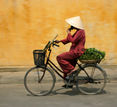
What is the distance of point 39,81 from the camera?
5.25m

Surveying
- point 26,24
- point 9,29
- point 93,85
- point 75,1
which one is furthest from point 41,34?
point 93,85

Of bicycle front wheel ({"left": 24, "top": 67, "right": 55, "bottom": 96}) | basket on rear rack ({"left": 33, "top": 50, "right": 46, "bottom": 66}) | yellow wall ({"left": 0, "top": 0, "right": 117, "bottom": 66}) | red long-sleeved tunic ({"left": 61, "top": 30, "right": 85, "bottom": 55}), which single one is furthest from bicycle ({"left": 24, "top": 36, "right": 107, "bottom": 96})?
yellow wall ({"left": 0, "top": 0, "right": 117, "bottom": 66})

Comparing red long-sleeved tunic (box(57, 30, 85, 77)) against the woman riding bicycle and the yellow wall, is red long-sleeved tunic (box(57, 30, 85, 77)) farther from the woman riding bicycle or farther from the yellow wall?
the yellow wall

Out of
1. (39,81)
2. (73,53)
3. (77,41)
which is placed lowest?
(39,81)

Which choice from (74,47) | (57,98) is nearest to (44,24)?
(74,47)

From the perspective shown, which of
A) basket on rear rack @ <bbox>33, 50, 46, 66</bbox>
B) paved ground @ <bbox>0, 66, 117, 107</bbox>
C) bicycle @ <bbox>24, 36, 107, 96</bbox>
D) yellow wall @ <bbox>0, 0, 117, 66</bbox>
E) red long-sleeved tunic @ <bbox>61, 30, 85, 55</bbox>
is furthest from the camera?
yellow wall @ <bbox>0, 0, 117, 66</bbox>

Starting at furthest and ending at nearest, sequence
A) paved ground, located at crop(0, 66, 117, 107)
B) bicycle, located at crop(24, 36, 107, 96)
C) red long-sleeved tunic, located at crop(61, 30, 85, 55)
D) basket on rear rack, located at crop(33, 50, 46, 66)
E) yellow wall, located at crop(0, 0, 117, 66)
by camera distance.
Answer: yellow wall, located at crop(0, 0, 117, 66), bicycle, located at crop(24, 36, 107, 96), red long-sleeved tunic, located at crop(61, 30, 85, 55), basket on rear rack, located at crop(33, 50, 46, 66), paved ground, located at crop(0, 66, 117, 107)

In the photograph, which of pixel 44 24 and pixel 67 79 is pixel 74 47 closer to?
pixel 67 79

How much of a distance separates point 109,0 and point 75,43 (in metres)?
3.19

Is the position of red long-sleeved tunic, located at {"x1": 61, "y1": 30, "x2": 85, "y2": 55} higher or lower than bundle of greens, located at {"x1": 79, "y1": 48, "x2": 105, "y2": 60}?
higher

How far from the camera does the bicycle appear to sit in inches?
200

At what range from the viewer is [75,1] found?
24.5 ft

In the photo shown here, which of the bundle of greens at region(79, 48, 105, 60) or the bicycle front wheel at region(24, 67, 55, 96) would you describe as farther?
the bicycle front wheel at region(24, 67, 55, 96)

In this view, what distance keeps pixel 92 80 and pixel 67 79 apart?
582 mm
